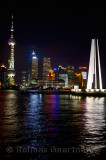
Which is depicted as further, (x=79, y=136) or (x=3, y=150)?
(x=79, y=136)

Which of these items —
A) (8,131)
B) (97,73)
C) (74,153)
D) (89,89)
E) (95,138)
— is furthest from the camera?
(89,89)

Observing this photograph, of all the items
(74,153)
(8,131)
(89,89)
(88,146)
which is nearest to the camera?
(74,153)

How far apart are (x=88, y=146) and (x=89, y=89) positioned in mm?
61961

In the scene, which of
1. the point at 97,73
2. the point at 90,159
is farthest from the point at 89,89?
the point at 90,159

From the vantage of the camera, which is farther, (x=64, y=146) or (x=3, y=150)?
(x=64, y=146)

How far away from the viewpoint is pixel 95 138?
33.9 feet

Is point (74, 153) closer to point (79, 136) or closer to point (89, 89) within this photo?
point (79, 136)

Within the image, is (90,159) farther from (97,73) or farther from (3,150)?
(97,73)

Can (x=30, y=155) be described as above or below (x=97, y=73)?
below

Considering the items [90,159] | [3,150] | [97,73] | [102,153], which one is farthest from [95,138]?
[97,73]

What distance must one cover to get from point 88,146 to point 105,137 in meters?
1.89

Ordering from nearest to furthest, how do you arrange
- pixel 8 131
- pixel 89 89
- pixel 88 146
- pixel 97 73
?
pixel 88 146, pixel 8 131, pixel 97 73, pixel 89 89

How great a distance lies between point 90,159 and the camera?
7566 millimetres

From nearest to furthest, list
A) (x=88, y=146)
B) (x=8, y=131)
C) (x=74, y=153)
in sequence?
(x=74, y=153), (x=88, y=146), (x=8, y=131)
